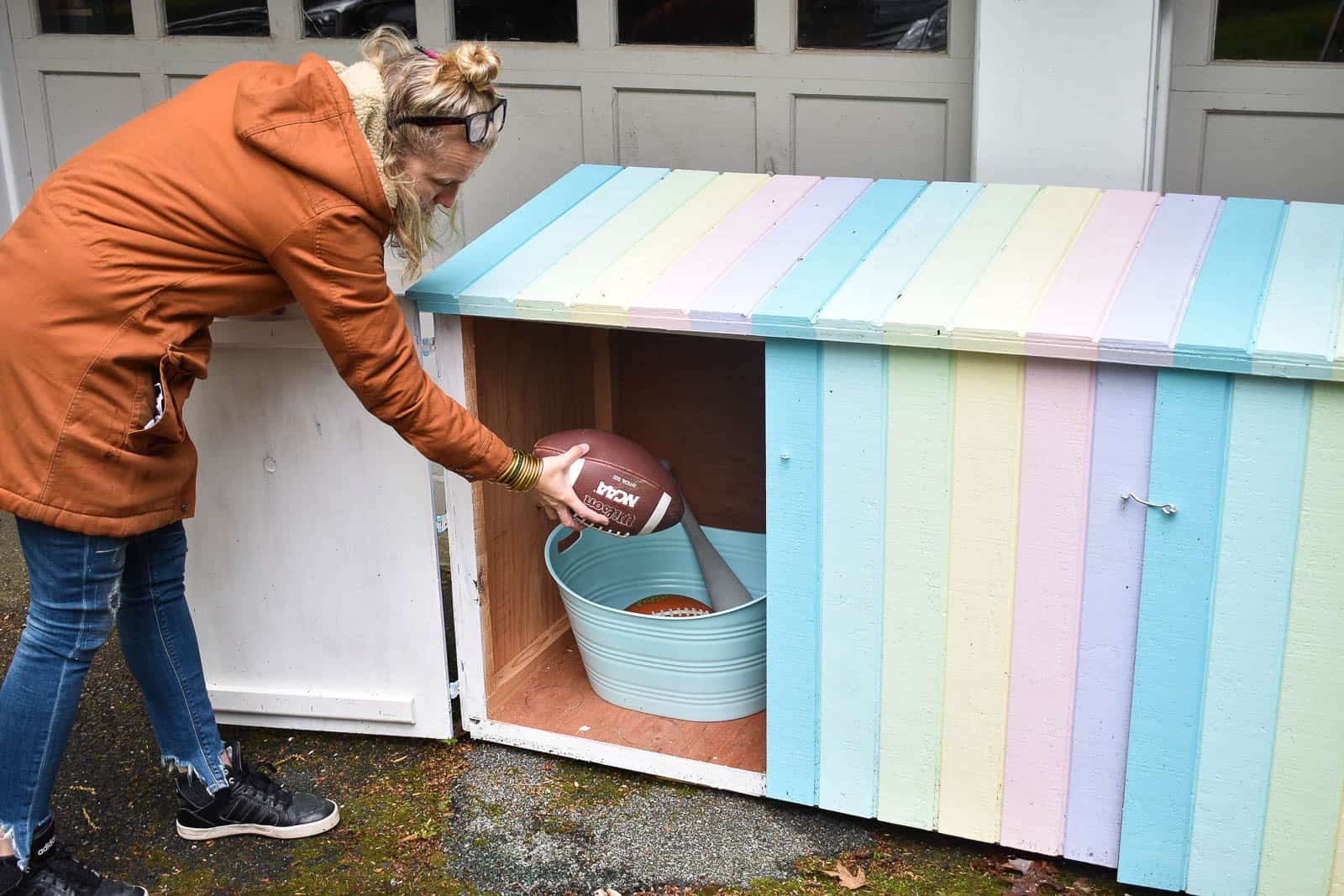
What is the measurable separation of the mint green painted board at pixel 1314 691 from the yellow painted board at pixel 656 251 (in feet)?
4.32

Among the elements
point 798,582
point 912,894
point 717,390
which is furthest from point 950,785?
point 717,390

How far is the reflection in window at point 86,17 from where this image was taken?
17.2 ft

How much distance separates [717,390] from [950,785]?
55.3 inches

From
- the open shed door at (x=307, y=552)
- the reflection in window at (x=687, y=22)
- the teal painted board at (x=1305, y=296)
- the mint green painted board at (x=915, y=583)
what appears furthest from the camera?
the reflection in window at (x=687, y=22)

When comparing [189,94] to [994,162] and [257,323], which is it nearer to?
[257,323]

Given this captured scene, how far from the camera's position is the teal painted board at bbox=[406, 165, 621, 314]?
A: 2.89m

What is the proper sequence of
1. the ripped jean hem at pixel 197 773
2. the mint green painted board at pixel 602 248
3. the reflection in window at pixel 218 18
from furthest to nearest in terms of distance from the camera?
1. the reflection in window at pixel 218 18
2. the ripped jean hem at pixel 197 773
3. the mint green painted board at pixel 602 248

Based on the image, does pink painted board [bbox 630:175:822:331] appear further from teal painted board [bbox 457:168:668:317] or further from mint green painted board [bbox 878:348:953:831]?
mint green painted board [bbox 878:348:953:831]

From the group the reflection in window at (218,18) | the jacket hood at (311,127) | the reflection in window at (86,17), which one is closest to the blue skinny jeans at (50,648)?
the jacket hood at (311,127)

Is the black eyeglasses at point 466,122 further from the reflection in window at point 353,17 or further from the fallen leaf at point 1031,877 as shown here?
the reflection in window at point 353,17

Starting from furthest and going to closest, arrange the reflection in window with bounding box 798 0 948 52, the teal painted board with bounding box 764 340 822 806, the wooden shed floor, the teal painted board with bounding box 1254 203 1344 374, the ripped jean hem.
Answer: the reflection in window with bounding box 798 0 948 52 → the wooden shed floor → the ripped jean hem → the teal painted board with bounding box 764 340 822 806 → the teal painted board with bounding box 1254 203 1344 374

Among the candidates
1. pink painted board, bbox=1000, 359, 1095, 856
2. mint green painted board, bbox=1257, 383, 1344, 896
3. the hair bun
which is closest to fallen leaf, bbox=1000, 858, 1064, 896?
pink painted board, bbox=1000, 359, 1095, 856

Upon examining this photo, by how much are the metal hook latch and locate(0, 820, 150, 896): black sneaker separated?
6.98 ft

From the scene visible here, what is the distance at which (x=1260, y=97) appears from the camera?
12.2 feet
